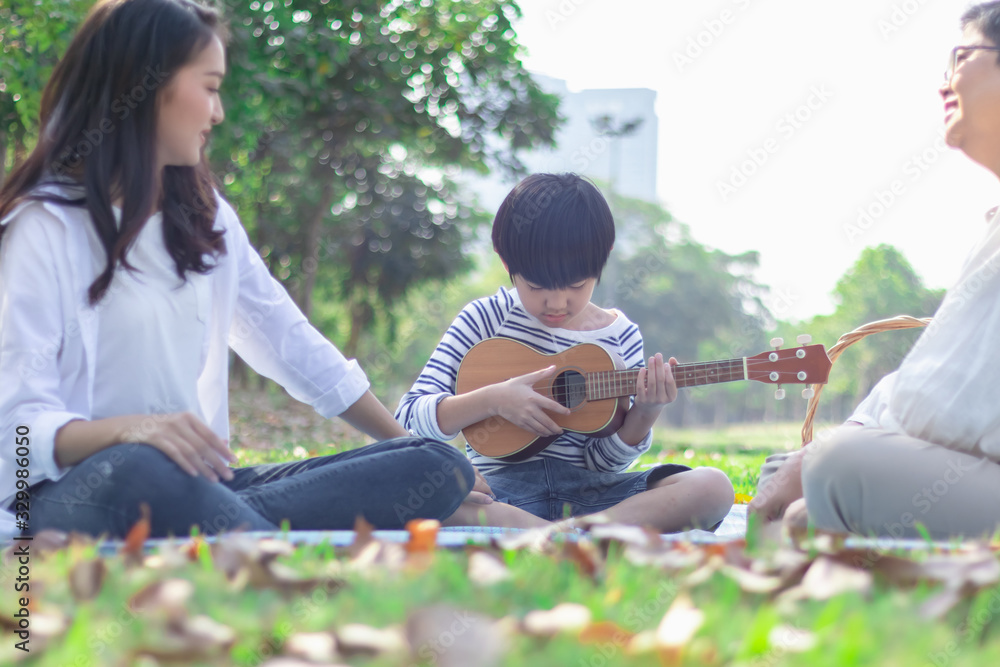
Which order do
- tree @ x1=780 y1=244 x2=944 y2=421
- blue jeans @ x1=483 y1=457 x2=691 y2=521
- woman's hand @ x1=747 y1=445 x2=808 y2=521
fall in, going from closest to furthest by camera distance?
1. woman's hand @ x1=747 y1=445 x2=808 y2=521
2. blue jeans @ x1=483 y1=457 x2=691 y2=521
3. tree @ x1=780 y1=244 x2=944 y2=421

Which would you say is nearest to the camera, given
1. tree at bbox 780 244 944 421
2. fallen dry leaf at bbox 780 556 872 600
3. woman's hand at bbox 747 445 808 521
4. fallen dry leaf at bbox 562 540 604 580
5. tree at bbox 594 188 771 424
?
fallen dry leaf at bbox 780 556 872 600

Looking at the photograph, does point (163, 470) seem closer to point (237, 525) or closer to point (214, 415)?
point (237, 525)

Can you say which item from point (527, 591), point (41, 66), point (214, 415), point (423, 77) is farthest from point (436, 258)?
point (527, 591)

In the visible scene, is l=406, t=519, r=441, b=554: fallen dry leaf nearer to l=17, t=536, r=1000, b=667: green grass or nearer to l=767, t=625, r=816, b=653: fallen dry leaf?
l=17, t=536, r=1000, b=667: green grass

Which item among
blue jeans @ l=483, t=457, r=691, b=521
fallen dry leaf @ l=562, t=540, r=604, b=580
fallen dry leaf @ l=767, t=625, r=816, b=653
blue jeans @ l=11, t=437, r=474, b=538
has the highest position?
fallen dry leaf @ l=767, t=625, r=816, b=653

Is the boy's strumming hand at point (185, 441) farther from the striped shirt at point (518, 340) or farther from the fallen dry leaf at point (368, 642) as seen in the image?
the striped shirt at point (518, 340)

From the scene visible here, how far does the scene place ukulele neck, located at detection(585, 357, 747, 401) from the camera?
10.3 feet

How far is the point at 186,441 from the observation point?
2.03 metres

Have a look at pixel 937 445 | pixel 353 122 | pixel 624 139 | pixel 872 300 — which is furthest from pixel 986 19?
pixel 624 139

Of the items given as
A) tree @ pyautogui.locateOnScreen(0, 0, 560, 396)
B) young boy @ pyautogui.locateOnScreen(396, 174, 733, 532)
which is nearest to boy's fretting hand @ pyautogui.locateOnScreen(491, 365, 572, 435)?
young boy @ pyautogui.locateOnScreen(396, 174, 733, 532)

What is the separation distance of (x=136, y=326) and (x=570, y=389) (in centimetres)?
157

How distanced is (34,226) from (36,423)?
21.4 inches

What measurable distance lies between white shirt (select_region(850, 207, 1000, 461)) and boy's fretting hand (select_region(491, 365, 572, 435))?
1214 mm

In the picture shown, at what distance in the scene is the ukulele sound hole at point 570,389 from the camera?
3238mm
